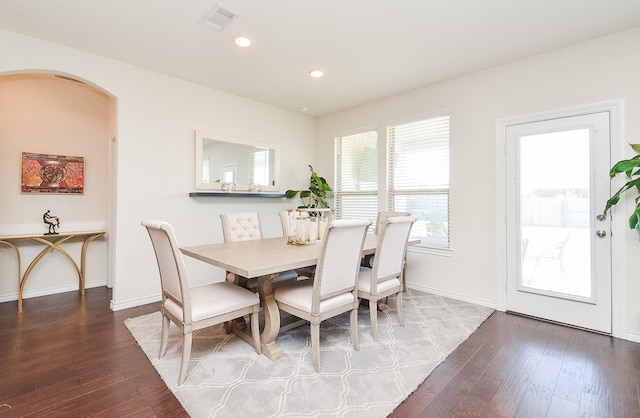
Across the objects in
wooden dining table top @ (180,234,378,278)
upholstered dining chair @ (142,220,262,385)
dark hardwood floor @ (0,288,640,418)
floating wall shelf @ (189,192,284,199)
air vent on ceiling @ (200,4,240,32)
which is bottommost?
dark hardwood floor @ (0,288,640,418)

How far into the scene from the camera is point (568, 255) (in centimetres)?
295

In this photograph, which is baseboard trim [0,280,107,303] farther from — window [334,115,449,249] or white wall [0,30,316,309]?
window [334,115,449,249]

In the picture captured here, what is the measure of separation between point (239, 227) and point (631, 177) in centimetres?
361

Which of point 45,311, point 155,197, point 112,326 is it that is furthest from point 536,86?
point 45,311

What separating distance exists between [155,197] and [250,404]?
106 inches

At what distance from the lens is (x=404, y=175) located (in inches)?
167

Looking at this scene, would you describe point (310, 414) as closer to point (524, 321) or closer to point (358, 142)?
point (524, 321)

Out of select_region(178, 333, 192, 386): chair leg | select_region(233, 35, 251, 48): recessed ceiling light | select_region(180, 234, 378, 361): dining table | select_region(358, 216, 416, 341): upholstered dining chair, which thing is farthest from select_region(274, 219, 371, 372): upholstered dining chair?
select_region(233, 35, 251, 48): recessed ceiling light

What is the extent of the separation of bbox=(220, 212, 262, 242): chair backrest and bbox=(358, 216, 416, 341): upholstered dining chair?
133 centimetres

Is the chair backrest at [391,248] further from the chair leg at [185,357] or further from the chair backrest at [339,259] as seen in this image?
the chair leg at [185,357]

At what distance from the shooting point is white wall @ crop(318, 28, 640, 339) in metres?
2.65

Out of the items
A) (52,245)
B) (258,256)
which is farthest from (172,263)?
(52,245)

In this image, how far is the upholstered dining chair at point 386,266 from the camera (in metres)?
2.53

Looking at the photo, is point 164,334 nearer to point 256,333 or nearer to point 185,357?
point 185,357
